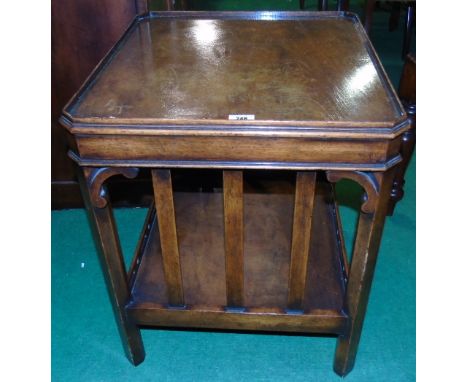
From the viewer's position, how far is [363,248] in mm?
972

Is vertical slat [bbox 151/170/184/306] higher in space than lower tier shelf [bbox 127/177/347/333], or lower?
higher

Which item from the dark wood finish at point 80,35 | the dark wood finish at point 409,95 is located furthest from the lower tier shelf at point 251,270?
the dark wood finish at point 80,35

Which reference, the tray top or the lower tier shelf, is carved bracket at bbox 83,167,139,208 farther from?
the lower tier shelf

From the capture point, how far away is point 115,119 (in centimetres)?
83

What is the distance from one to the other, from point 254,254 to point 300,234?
371 millimetres

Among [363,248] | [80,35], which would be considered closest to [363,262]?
[363,248]

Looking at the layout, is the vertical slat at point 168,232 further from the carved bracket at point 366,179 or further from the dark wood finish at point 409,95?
the dark wood finish at point 409,95

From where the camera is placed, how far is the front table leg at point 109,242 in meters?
0.90

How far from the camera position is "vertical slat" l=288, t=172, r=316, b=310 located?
896mm

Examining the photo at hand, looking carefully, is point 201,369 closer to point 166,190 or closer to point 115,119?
point 166,190

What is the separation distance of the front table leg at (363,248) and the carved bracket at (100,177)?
39 cm

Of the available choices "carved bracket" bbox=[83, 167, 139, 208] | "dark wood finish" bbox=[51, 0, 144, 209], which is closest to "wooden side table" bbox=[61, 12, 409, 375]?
"carved bracket" bbox=[83, 167, 139, 208]

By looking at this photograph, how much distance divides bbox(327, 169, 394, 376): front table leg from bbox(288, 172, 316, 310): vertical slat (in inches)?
2.1

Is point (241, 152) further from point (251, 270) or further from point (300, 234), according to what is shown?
point (251, 270)
